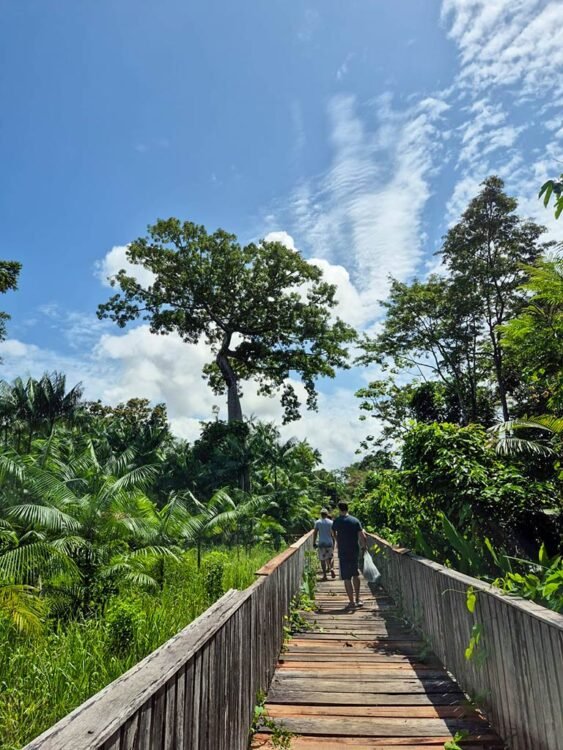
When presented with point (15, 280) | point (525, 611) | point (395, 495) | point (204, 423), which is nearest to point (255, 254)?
point (204, 423)

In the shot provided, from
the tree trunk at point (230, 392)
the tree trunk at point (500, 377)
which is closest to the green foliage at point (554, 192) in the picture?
the tree trunk at point (500, 377)

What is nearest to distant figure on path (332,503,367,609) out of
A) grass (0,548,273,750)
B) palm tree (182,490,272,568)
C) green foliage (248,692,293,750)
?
grass (0,548,273,750)

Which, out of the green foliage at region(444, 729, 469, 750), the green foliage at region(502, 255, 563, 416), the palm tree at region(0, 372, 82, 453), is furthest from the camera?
the palm tree at region(0, 372, 82, 453)

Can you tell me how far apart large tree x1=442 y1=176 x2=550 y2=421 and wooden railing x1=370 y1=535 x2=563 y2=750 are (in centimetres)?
1910

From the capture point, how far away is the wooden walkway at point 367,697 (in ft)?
11.6

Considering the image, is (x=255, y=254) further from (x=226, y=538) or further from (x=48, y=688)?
(x=48, y=688)

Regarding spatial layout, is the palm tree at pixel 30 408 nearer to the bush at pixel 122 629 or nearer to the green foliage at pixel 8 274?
the green foliage at pixel 8 274

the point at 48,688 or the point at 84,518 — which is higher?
the point at 84,518

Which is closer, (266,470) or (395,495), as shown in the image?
(395,495)

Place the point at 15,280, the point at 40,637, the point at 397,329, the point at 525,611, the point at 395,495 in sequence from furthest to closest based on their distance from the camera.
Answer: the point at 397,329
the point at 15,280
the point at 395,495
the point at 40,637
the point at 525,611

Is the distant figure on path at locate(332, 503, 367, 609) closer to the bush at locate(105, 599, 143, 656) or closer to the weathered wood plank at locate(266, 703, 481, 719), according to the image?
the bush at locate(105, 599, 143, 656)

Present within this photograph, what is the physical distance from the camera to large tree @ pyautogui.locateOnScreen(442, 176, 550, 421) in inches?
880

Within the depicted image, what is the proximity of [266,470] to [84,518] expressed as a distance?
20.7 m

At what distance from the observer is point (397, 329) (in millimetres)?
25516
